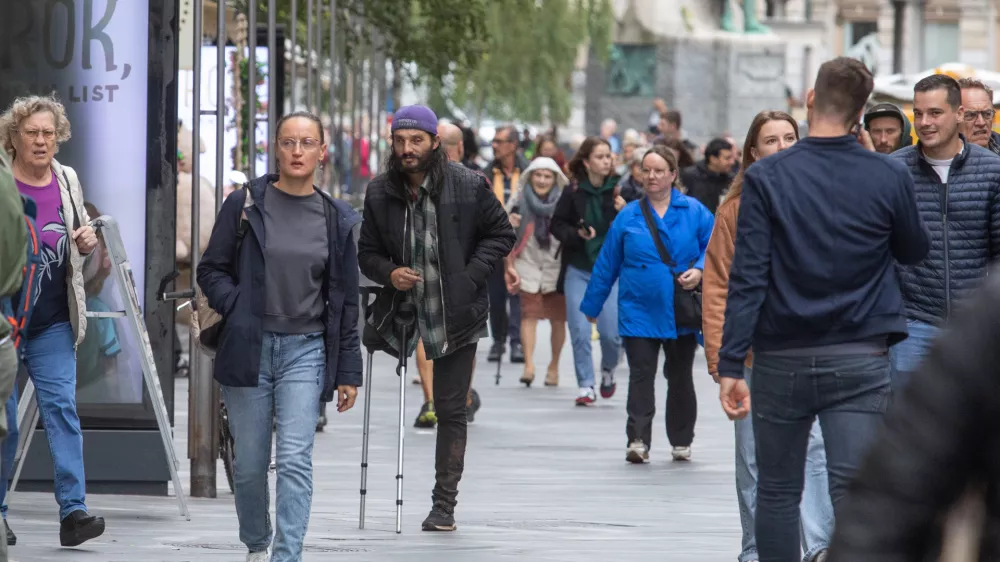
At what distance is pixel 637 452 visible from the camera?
11.9 meters

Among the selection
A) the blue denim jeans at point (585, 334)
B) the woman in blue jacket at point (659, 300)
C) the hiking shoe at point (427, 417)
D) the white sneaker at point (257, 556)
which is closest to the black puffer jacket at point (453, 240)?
the white sneaker at point (257, 556)

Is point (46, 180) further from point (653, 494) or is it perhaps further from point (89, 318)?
point (653, 494)

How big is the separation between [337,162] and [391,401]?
532 inches

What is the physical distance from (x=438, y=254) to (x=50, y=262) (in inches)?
69.1

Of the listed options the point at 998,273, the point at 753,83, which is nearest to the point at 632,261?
the point at 998,273

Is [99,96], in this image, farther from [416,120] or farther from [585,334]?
[585,334]

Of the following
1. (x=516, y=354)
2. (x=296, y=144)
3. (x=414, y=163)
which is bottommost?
(x=516, y=354)

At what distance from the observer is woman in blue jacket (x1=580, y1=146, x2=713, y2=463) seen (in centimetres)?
1191

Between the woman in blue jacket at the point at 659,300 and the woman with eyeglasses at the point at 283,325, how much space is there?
15.1 ft

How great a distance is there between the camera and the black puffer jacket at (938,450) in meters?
2.61

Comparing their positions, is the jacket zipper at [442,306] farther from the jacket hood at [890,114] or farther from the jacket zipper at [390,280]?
the jacket hood at [890,114]

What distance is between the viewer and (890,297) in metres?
6.35

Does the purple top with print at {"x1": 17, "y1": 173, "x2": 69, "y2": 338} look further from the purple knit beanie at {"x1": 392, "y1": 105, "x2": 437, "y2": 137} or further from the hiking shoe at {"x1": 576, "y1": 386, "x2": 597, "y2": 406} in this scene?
the hiking shoe at {"x1": 576, "y1": 386, "x2": 597, "y2": 406}

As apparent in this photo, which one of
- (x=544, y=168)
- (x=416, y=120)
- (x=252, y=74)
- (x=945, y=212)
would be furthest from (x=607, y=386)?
(x=945, y=212)
